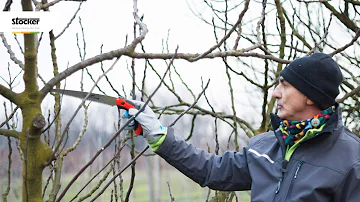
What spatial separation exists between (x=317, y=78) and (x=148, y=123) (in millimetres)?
770

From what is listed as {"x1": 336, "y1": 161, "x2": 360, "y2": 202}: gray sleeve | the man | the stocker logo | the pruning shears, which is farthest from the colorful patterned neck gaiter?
the stocker logo

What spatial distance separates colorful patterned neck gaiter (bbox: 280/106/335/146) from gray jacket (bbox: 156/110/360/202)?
0.09ft

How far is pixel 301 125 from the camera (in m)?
1.92

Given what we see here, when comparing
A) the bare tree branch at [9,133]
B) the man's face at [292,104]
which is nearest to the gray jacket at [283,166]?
the man's face at [292,104]

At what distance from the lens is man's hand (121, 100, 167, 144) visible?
1.85 metres

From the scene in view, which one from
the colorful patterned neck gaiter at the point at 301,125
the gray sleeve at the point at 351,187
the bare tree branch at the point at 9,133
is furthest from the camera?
the colorful patterned neck gaiter at the point at 301,125

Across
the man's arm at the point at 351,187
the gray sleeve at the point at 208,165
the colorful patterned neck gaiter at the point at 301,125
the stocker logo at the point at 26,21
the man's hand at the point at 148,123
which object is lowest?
the man's arm at the point at 351,187

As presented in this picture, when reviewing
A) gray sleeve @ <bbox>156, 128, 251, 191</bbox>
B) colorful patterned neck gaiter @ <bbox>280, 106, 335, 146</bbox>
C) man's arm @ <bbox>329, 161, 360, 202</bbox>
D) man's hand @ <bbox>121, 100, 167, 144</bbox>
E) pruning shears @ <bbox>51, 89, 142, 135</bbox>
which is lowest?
man's arm @ <bbox>329, 161, 360, 202</bbox>

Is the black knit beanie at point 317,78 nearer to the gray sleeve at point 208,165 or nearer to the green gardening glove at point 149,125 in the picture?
the gray sleeve at point 208,165

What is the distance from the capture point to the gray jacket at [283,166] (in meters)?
1.82

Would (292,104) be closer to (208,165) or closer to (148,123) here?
(208,165)

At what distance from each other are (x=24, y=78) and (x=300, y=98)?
3.81 ft

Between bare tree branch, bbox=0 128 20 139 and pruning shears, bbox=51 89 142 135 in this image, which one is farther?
pruning shears, bbox=51 89 142 135

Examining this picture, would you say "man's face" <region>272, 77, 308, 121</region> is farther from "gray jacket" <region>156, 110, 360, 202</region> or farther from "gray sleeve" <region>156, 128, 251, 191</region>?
"gray sleeve" <region>156, 128, 251, 191</region>
